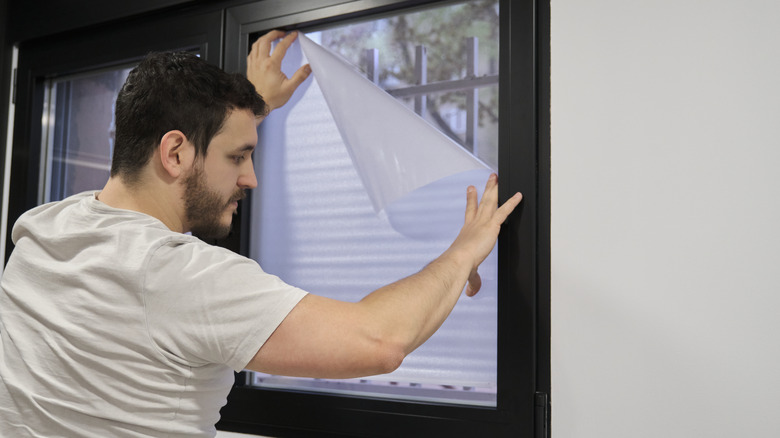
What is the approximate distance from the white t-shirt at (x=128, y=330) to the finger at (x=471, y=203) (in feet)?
1.60

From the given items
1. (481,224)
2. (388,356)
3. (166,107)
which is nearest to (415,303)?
(388,356)

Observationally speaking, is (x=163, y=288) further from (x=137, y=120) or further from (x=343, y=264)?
(x=343, y=264)

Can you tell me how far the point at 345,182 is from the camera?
1.63m

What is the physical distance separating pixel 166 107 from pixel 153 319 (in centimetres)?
42

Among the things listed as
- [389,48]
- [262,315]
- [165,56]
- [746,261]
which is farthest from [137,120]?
[746,261]

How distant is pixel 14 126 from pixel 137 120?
1.15 metres

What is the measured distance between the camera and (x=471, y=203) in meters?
1.42

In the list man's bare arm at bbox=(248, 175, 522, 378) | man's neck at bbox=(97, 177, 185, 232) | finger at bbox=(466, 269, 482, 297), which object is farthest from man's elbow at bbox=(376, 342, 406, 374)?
man's neck at bbox=(97, 177, 185, 232)

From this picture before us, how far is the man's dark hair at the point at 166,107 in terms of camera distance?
1249 mm

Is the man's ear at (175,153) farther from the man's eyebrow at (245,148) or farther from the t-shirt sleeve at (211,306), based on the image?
the t-shirt sleeve at (211,306)

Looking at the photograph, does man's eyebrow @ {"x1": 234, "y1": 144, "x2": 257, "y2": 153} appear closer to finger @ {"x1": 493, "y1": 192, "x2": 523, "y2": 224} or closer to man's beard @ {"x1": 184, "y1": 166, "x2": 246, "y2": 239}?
man's beard @ {"x1": 184, "y1": 166, "x2": 246, "y2": 239}

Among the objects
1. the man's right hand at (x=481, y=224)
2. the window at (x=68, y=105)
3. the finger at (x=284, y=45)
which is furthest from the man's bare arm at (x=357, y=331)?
the window at (x=68, y=105)

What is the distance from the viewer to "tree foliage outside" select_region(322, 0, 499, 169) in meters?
1.49

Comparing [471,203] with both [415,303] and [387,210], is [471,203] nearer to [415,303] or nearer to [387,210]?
[387,210]
